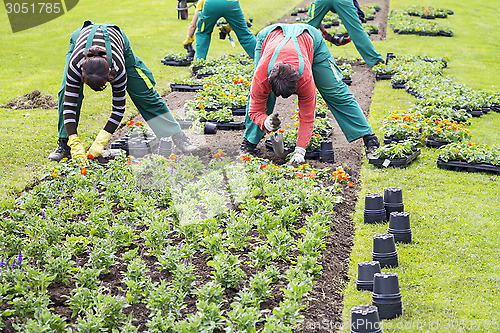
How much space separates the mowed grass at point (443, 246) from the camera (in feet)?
12.4

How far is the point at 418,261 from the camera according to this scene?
4531 mm

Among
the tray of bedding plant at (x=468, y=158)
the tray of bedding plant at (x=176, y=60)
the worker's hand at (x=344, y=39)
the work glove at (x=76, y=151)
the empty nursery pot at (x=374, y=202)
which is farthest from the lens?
the tray of bedding plant at (x=176, y=60)

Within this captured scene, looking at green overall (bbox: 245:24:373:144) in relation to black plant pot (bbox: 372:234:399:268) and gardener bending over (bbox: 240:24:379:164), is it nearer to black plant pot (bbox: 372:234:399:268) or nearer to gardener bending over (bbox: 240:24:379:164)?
gardener bending over (bbox: 240:24:379:164)

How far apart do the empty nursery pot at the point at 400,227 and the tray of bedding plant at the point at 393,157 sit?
1.87 metres

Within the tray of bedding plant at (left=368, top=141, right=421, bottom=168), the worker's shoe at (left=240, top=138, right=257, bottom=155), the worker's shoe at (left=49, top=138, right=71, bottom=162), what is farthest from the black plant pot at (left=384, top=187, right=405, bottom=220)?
the worker's shoe at (left=49, top=138, right=71, bottom=162)

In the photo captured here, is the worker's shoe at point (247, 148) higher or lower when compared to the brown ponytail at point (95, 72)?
lower

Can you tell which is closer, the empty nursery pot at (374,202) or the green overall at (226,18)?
the empty nursery pot at (374,202)

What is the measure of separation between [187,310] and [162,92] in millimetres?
6891

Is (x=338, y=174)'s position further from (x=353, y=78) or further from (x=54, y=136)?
(x=353, y=78)

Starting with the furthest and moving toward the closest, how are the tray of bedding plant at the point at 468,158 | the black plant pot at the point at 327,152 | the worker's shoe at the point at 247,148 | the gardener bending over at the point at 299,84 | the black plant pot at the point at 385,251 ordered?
1. the worker's shoe at the point at 247,148
2. the black plant pot at the point at 327,152
3. the tray of bedding plant at the point at 468,158
4. the gardener bending over at the point at 299,84
5. the black plant pot at the point at 385,251

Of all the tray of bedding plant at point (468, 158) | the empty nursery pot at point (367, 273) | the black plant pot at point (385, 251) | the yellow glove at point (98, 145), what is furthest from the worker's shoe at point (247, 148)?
the empty nursery pot at point (367, 273)

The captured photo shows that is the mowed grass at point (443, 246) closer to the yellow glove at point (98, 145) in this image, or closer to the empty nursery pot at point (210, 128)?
the empty nursery pot at point (210, 128)

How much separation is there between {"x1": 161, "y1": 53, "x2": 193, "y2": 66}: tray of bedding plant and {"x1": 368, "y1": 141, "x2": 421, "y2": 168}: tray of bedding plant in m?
6.75

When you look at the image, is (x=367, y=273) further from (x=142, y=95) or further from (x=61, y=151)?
(x=61, y=151)
